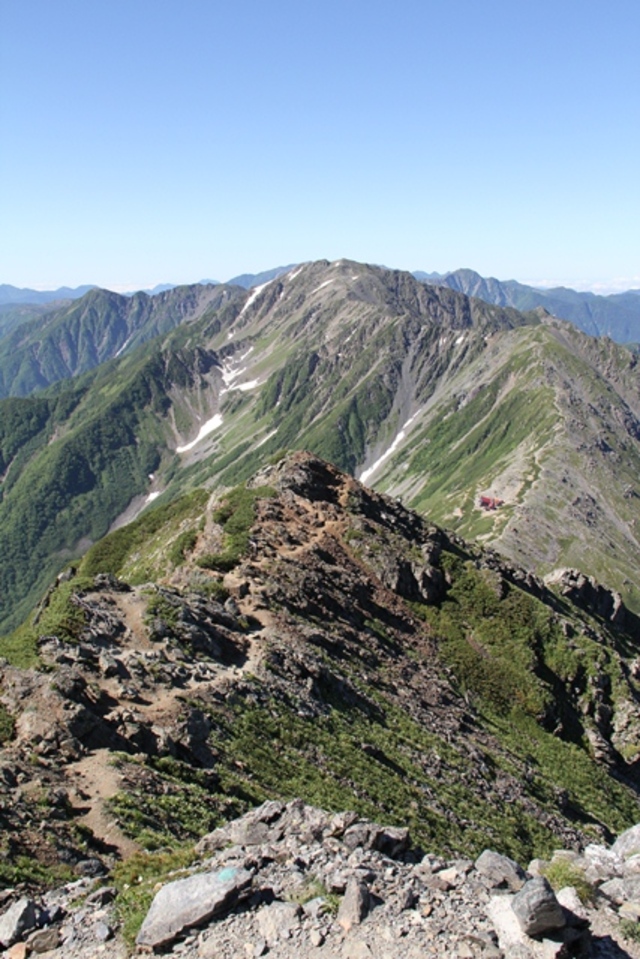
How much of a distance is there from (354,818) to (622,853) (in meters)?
9.02

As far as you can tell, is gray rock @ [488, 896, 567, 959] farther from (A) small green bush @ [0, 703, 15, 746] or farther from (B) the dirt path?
(A) small green bush @ [0, 703, 15, 746]

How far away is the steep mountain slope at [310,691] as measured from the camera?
94.2 feet

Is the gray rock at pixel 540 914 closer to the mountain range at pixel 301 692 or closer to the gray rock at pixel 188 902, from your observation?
the gray rock at pixel 188 902

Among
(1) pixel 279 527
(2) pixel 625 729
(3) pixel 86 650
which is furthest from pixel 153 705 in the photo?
(2) pixel 625 729

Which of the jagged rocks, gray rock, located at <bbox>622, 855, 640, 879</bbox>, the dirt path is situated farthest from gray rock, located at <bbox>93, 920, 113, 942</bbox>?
the jagged rocks

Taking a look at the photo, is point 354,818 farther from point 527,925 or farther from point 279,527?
point 279,527

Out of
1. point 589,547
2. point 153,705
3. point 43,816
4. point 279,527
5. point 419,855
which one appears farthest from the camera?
point 589,547

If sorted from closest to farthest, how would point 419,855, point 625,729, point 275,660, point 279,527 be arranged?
1. point 419,855
2. point 275,660
3. point 625,729
4. point 279,527

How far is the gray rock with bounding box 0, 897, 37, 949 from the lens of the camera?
18.1 meters

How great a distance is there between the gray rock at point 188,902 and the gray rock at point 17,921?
3409mm

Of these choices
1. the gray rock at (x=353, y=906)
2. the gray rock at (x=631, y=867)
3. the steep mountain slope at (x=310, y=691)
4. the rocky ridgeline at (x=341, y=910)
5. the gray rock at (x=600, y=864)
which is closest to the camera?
the rocky ridgeline at (x=341, y=910)

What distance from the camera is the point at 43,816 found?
79.7 feet

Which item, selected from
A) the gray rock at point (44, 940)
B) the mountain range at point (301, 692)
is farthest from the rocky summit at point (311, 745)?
the mountain range at point (301, 692)

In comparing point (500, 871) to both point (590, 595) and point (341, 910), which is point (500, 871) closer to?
point (341, 910)
